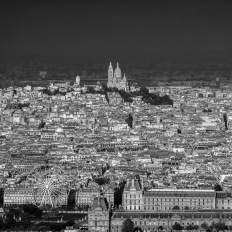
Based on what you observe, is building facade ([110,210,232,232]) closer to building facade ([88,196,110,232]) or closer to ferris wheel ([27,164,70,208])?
building facade ([88,196,110,232])

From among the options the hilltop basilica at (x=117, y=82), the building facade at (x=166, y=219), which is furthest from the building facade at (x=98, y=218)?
the hilltop basilica at (x=117, y=82)

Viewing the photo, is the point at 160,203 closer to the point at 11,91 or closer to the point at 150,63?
the point at 11,91

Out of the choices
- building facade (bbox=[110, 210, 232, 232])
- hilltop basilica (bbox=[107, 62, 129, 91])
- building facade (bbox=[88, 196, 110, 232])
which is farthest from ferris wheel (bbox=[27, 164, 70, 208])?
hilltop basilica (bbox=[107, 62, 129, 91])

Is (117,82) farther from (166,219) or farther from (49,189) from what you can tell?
(166,219)

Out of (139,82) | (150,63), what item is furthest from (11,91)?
(150,63)

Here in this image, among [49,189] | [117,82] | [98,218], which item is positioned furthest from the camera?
[117,82]

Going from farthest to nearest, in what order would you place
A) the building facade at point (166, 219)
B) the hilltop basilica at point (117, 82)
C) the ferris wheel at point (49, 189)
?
the hilltop basilica at point (117, 82) < the ferris wheel at point (49, 189) < the building facade at point (166, 219)

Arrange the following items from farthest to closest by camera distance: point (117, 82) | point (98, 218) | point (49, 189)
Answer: point (117, 82) → point (49, 189) → point (98, 218)

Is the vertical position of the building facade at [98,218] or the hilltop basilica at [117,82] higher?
the hilltop basilica at [117,82]

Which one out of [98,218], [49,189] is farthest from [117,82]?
[98,218]

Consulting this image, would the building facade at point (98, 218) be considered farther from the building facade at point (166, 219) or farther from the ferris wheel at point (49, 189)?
the ferris wheel at point (49, 189)

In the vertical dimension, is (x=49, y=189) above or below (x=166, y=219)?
above
